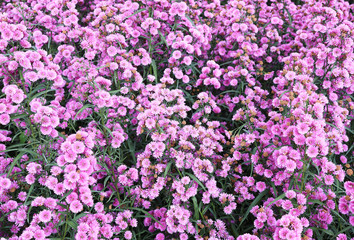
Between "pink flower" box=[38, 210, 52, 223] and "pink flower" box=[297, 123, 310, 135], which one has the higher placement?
"pink flower" box=[297, 123, 310, 135]

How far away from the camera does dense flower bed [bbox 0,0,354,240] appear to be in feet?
6.68

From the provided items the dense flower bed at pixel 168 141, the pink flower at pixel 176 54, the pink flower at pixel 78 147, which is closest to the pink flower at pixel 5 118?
the dense flower bed at pixel 168 141

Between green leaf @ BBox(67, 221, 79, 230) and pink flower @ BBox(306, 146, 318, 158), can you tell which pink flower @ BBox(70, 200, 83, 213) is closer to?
green leaf @ BBox(67, 221, 79, 230)

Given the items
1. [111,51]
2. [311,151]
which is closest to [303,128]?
[311,151]

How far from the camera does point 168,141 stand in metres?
2.36

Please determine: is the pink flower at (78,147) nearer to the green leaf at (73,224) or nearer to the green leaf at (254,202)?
the green leaf at (73,224)

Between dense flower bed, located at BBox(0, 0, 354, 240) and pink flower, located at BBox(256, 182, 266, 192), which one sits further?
pink flower, located at BBox(256, 182, 266, 192)

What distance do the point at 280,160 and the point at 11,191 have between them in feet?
6.36

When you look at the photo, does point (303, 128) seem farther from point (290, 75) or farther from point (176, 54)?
point (176, 54)

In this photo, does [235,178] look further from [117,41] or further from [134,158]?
[117,41]

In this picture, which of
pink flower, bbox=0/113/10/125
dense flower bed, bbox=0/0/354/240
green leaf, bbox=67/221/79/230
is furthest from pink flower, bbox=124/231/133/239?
pink flower, bbox=0/113/10/125

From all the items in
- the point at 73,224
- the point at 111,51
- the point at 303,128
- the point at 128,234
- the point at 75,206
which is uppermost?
the point at 303,128

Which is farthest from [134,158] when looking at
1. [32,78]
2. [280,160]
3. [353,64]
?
[353,64]

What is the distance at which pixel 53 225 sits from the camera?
200 centimetres
